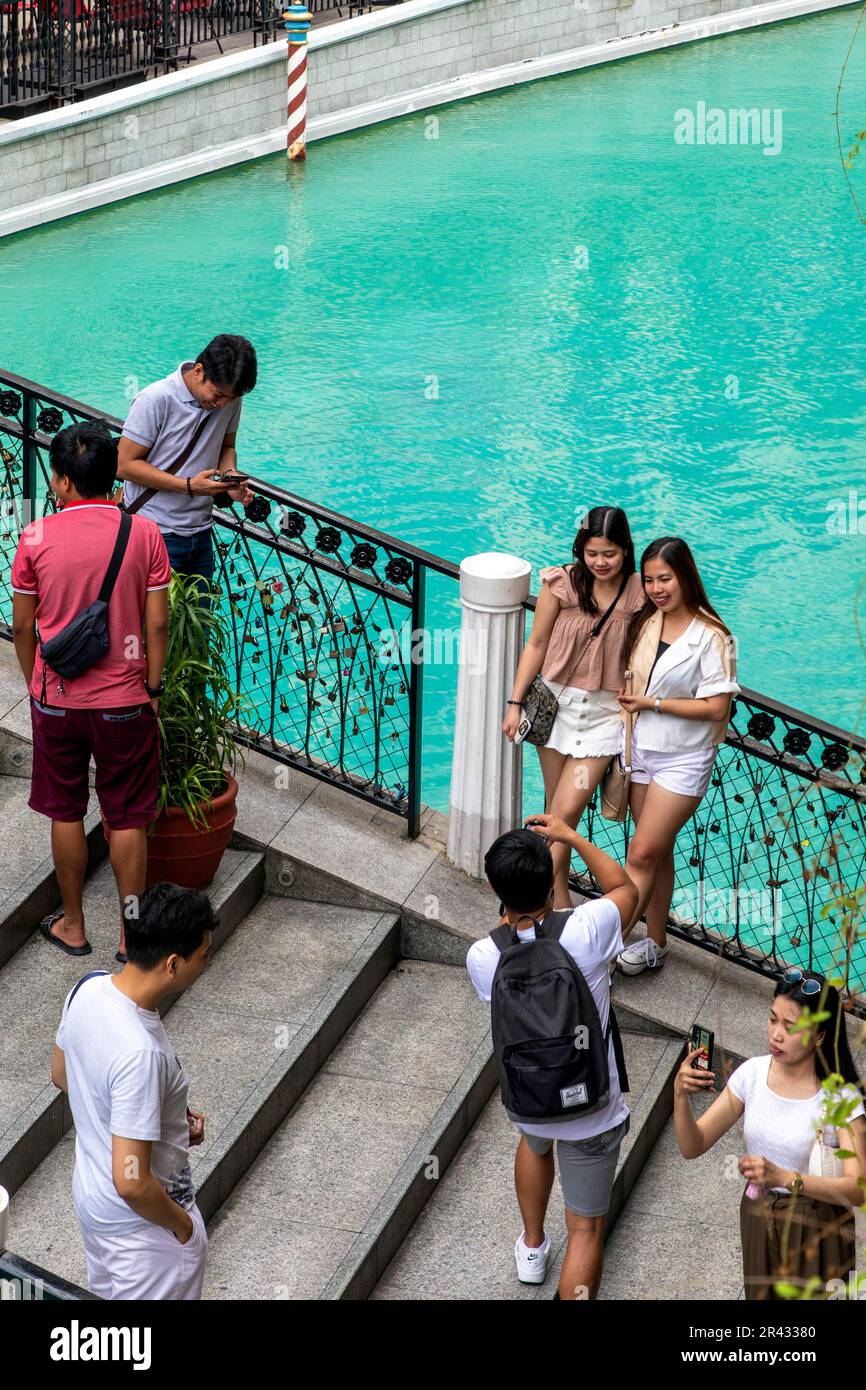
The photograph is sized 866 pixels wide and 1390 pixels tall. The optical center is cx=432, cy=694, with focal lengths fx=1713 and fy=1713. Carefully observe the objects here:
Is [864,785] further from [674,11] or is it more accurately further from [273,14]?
[674,11]

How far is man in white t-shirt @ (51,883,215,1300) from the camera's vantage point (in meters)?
3.91

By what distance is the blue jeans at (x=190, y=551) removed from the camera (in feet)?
21.6

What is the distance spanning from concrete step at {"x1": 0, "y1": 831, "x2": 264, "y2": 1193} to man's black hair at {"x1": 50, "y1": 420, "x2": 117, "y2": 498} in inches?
67.0

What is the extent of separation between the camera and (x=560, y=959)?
460 centimetres

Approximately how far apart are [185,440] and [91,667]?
133 centimetres

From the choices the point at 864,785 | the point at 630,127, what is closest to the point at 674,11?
the point at 630,127

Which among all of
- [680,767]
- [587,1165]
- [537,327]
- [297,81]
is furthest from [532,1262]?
[297,81]

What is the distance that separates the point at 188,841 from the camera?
6.16 m

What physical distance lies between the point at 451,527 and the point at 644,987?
236 inches

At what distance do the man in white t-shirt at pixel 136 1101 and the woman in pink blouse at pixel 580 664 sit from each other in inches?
89.4

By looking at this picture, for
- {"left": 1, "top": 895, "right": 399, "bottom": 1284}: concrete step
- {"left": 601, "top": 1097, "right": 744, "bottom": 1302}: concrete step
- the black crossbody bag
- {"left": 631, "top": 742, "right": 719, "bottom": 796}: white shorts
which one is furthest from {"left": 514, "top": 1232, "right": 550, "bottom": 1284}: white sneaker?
the black crossbody bag

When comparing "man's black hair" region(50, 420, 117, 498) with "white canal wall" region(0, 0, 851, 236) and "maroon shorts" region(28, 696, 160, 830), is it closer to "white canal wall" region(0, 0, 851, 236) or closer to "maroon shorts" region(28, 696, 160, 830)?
"maroon shorts" region(28, 696, 160, 830)
